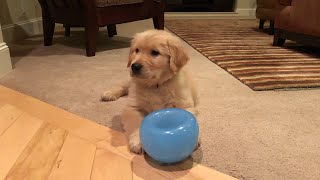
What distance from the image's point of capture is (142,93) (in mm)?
1315

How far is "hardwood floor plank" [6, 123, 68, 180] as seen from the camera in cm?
98

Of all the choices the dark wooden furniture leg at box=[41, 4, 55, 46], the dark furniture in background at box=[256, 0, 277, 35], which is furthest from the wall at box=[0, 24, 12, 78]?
the dark furniture in background at box=[256, 0, 277, 35]

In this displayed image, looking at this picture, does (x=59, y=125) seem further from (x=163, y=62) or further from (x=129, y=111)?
(x=163, y=62)

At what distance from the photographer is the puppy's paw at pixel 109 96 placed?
162 cm

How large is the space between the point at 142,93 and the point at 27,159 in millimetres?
500

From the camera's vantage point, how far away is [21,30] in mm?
3369

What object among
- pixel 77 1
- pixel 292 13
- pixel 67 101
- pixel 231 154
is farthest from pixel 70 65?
pixel 292 13

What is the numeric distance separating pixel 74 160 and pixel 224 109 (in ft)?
2.48

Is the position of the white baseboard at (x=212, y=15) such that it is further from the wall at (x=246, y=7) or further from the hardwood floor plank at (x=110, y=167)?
the hardwood floor plank at (x=110, y=167)

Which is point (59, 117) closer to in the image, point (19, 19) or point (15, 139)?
point (15, 139)

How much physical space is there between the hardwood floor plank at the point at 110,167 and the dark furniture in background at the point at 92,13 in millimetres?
1575

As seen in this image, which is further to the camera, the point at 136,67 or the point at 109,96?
the point at 109,96

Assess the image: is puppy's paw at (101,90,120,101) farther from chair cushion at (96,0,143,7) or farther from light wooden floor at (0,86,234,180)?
chair cushion at (96,0,143,7)

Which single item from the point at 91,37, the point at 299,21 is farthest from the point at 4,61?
the point at 299,21
